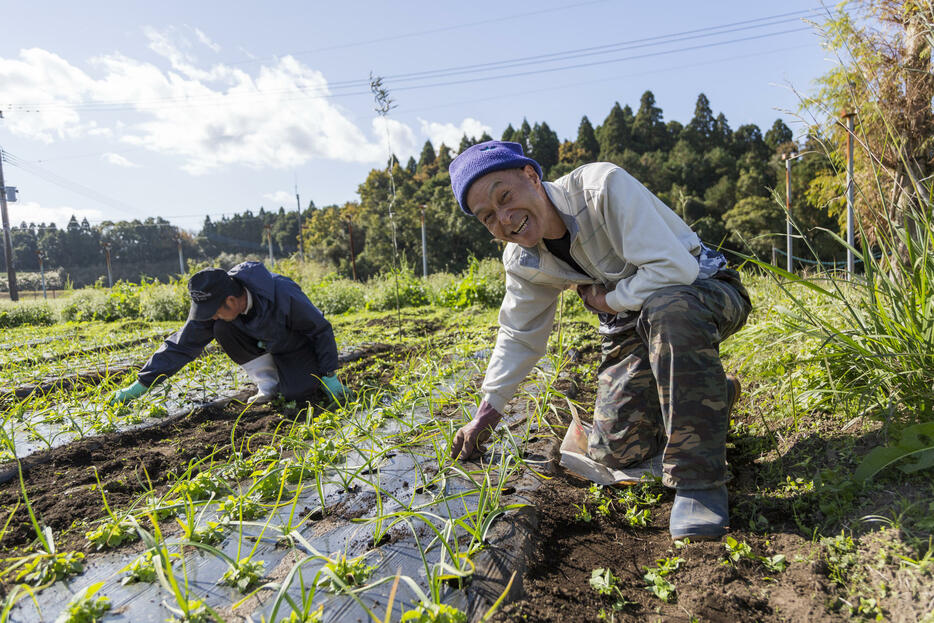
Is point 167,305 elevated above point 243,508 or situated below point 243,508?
above

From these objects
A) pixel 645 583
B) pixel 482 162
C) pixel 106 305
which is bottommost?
pixel 645 583

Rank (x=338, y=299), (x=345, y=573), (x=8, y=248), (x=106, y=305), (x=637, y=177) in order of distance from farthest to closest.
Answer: (x=637, y=177) → (x=8, y=248) → (x=106, y=305) → (x=338, y=299) → (x=345, y=573)

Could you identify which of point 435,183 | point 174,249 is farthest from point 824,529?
point 174,249

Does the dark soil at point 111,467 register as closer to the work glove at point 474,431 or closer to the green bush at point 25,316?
the work glove at point 474,431

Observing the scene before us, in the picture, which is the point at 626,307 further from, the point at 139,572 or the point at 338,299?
the point at 338,299

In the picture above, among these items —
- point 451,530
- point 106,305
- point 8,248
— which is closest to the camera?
point 451,530

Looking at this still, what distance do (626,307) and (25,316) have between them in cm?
1308

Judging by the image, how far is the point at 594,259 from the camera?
1764mm

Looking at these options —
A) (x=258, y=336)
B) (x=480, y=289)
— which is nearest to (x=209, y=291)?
(x=258, y=336)

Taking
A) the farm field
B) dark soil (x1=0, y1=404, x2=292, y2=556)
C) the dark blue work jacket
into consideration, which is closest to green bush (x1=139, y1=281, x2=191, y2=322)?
the dark blue work jacket

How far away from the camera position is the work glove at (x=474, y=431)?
1.77 metres

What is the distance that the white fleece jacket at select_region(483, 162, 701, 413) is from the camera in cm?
151

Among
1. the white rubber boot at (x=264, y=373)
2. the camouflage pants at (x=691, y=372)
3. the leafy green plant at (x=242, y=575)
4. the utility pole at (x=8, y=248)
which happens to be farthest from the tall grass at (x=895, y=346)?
the utility pole at (x=8, y=248)

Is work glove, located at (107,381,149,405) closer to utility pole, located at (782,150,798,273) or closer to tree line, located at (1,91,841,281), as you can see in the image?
utility pole, located at (782,150,798,273)
